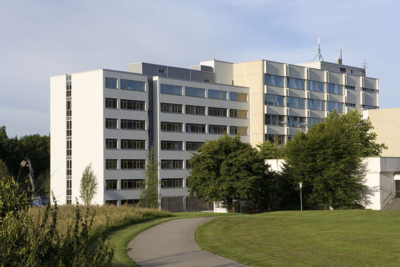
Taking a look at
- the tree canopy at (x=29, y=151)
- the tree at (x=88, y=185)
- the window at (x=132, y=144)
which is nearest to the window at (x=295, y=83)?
the window at (x=132, y=144)

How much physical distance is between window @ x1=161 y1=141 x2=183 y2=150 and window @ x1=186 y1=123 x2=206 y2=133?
263 centimetres

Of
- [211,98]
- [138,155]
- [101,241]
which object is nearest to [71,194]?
[138,155]

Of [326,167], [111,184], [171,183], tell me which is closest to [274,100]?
[171,183]

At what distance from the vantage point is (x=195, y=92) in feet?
273

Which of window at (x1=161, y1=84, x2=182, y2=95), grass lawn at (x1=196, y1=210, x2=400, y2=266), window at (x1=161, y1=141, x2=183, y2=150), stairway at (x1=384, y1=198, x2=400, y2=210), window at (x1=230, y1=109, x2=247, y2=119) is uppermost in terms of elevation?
window at (x1=161, y1=84, x2=182, y2=95)

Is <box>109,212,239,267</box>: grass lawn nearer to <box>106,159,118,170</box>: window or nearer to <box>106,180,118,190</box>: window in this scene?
<box>106,180,118,190</box>: window

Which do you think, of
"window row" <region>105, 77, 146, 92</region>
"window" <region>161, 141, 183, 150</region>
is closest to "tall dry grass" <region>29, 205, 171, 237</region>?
"window row" <region>105, 77, 146, 92</region>

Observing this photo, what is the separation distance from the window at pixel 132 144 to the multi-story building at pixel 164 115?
5.6 inches

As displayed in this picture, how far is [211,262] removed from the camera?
16.5 m

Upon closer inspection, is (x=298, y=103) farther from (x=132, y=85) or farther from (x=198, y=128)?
(x=132, y=85)

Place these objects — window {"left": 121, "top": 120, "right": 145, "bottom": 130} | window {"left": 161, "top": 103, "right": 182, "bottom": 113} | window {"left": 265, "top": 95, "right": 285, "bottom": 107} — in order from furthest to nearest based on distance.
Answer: window {"left": 265, "top": 95, "right": 285, "bottom": 107}
window {"left": 161, "top": 103, "right": 182, "bottom": 113}
window {"left": 121, "top": 120, "right": 145, "bottom": 130}

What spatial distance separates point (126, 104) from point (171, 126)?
27.8ft

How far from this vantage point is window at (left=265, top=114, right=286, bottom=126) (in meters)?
89.9

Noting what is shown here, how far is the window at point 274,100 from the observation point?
294ft
